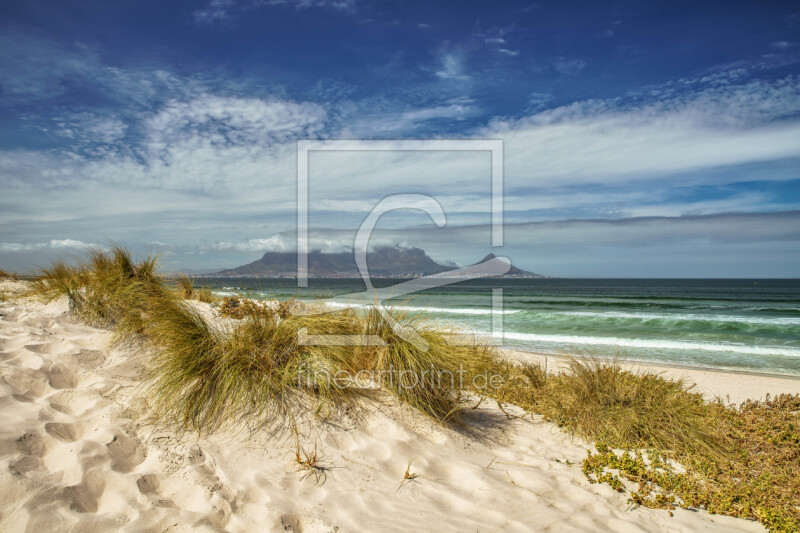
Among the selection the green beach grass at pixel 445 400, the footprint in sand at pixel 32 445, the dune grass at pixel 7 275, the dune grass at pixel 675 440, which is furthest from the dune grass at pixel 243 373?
the dune grass at pixel 7 275

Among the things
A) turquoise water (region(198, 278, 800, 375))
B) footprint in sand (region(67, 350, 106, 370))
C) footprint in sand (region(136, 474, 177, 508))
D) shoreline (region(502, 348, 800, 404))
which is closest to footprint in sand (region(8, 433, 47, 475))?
footprint in sand (region(136, 474, 177, 508))

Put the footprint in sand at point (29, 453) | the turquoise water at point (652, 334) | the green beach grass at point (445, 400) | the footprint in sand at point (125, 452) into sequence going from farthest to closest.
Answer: the turquoise water at point (652, 334) < the green beach grass at point (445, 400) < the footprint in sand at point (125, 452) < the footprint in sand at point (29, 453)

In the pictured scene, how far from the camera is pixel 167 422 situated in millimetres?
3910

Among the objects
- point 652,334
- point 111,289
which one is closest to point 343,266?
point 111,289

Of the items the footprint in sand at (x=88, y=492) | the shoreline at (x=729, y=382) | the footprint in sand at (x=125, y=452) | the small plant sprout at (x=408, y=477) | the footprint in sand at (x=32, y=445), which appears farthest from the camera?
the shoreline at (x=729, y=382)

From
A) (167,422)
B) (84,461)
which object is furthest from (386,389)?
(84,461)

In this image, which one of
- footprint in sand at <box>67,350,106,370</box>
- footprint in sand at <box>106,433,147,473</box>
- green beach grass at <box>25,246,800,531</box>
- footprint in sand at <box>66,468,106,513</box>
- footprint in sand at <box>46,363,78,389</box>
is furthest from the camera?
footprint in sand at <box>67,350,106,370</box>

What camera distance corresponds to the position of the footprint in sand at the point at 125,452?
331 cm

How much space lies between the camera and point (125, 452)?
11.3ft

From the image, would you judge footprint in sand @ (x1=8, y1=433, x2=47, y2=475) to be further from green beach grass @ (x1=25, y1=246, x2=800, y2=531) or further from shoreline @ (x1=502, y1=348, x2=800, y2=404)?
shoreline @ (x1=502, y1=348, x2=800, y2=404)

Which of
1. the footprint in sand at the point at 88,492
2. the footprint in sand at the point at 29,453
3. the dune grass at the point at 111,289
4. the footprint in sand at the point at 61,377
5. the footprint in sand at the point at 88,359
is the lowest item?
the footprint in sand at the point at 88,492

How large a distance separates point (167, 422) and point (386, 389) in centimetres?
210

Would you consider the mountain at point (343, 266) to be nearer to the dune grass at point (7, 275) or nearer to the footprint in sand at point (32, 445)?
the footprint in sand at point (32, 445)

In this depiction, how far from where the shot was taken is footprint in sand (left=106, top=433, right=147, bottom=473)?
3.31m
